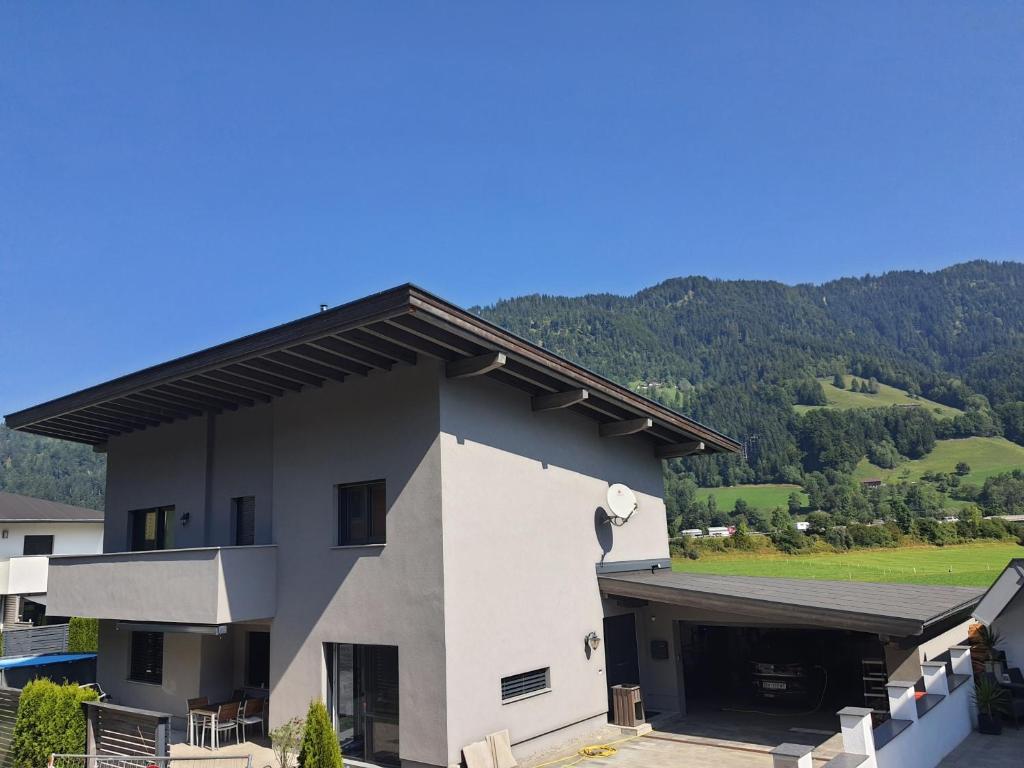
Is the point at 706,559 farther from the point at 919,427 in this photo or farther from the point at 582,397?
the point at 919,427

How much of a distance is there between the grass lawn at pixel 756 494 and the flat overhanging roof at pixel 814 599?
79.7 meters

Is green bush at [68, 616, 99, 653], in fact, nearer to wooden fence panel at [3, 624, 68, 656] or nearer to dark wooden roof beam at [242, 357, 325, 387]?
wooden fence panel at [3, 624, 68, 656]

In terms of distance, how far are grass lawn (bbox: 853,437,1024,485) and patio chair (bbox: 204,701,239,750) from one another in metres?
103

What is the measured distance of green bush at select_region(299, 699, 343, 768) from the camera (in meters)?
10.1

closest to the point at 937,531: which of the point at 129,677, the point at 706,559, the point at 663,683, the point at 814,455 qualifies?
the point at 706,559

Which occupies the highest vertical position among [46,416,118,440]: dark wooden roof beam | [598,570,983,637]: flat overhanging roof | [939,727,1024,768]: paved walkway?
[46,416,118,440]: dark wooden roof beam

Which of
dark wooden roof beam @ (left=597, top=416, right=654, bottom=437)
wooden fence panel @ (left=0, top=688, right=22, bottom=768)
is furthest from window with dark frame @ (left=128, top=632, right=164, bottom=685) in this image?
dark wooden roof beam @ (left=597, top=416, right=654, bottom=437)

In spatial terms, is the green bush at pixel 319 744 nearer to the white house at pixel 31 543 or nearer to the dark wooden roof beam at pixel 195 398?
the dark wooden roof beam at pixel 195 398

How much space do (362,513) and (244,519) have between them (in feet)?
12.3

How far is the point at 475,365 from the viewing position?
11438 millimetres

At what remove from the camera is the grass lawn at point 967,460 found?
3875 inches

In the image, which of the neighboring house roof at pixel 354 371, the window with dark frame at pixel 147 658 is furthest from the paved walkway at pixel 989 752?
the window with dark frame at pixel 147 658

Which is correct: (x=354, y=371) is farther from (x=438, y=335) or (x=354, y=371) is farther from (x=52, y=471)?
(x=52, y=471)

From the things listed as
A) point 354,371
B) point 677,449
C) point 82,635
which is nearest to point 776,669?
point 677,449
